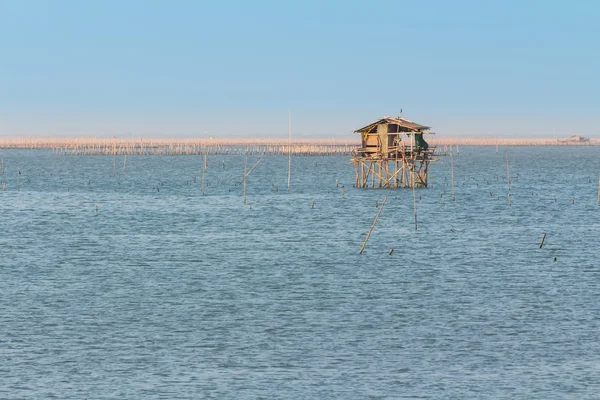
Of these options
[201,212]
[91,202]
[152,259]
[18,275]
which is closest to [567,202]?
[201,212]

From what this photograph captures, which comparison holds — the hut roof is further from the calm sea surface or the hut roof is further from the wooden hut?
the calm sea surface

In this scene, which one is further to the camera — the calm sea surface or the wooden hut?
the wooden hut

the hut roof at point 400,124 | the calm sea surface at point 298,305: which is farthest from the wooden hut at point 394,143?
the calm sea surface at point 298,305

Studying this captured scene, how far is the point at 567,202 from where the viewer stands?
75812mm

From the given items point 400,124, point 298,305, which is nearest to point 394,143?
point 400,124

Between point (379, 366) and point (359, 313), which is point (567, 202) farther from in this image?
point (379, 366)

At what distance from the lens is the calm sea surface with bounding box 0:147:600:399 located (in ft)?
75.4

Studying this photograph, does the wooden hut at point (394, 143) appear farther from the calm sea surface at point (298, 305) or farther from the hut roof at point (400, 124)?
the calm sea surface at point (298, 305)

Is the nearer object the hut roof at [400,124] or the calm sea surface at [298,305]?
the calm sea surface at [298,305]

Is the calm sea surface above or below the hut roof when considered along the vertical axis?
below

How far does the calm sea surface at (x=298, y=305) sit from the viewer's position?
22969 millimetres

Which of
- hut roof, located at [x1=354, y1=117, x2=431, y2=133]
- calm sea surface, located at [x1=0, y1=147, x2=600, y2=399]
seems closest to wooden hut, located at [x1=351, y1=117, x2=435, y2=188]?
hut roof, located at [x1=354, y1=117, x2=431, y2=133]

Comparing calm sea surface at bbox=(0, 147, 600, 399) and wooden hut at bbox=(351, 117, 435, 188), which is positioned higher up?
wooden hut at bbox=(351, 117, 435, 188)

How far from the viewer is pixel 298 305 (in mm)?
31828
